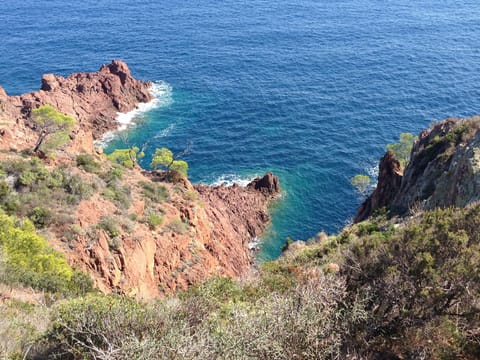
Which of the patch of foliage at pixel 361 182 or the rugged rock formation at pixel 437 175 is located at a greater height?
the rugged rock formation at pixel 437 175

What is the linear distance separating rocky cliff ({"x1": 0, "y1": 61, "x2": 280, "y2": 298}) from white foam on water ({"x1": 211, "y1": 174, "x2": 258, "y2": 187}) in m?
2.55

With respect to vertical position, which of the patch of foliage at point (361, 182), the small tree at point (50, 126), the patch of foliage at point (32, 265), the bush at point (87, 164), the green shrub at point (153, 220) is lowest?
A: the patch of foliage at point (361, 182)

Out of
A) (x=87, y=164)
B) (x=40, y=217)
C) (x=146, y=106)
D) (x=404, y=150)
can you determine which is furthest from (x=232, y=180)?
(x=40, y=217)

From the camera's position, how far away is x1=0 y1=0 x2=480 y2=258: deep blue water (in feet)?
265

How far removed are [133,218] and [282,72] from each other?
76185mm

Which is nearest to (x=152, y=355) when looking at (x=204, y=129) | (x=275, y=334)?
(x=275, y=334)

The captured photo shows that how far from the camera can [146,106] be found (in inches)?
3927

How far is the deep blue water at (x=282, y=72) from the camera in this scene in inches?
3184

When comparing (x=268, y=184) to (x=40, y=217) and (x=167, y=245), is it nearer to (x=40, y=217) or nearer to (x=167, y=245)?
(x=167, y=245)

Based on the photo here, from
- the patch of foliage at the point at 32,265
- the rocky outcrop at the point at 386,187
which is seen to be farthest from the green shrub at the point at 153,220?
the rocky outcrop at the point at 386,187

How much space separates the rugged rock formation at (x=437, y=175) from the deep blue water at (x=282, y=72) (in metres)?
11.8

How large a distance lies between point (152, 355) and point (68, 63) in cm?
10931

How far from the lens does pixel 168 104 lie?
327 feet

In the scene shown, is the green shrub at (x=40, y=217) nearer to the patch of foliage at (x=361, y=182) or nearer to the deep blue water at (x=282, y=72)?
the deep blue water at (x=282, y=72)
